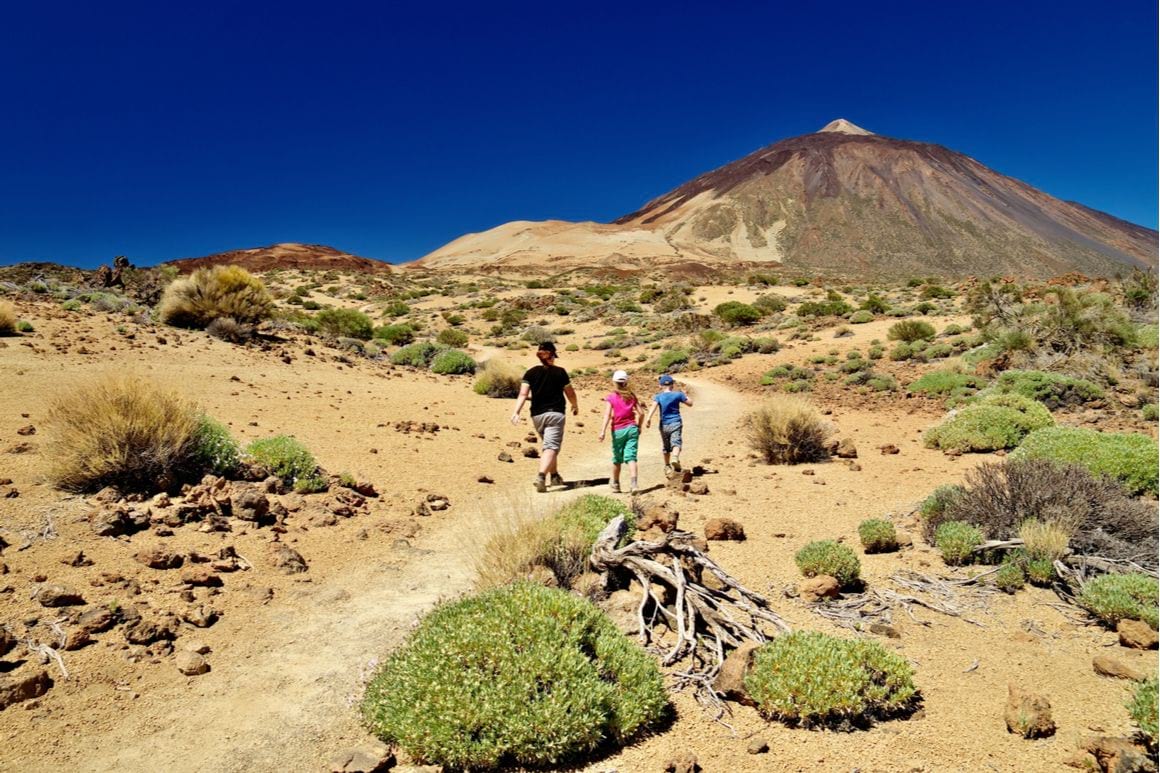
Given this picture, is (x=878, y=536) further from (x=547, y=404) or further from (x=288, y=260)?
(x=288, y=260)

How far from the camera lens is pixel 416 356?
746 inches

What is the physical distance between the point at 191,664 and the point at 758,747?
3033 mm

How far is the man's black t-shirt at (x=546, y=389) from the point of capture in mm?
7152

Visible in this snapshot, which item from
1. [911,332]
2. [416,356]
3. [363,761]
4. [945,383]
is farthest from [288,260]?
[363,761]

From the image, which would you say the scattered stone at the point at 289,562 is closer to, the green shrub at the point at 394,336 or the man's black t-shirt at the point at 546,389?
the man's black t-shirt at the point at 546,389

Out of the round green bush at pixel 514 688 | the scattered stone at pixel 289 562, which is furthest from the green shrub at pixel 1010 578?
the scattered stone at pixel 289 562

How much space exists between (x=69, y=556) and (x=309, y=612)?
1755mm

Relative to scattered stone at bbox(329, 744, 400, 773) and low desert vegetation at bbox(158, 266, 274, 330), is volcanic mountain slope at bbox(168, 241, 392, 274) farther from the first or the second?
scattered stone at bbox(329, 744, 400, 773)

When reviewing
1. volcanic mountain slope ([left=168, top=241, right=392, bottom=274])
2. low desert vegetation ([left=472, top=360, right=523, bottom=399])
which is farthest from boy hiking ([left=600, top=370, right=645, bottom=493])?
volcanic mountain slope ([left=168, top=241, right=392, bottom=274])

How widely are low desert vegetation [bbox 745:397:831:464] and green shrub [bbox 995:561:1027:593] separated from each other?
4008mm

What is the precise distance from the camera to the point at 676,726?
10.4 feet

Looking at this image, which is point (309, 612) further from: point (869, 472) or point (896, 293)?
point (896, 293)

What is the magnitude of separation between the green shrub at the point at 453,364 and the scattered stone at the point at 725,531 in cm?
1251

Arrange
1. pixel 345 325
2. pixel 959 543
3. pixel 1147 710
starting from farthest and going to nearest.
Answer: pixel 345 325, pixel 959 543, pixel 1147 710
